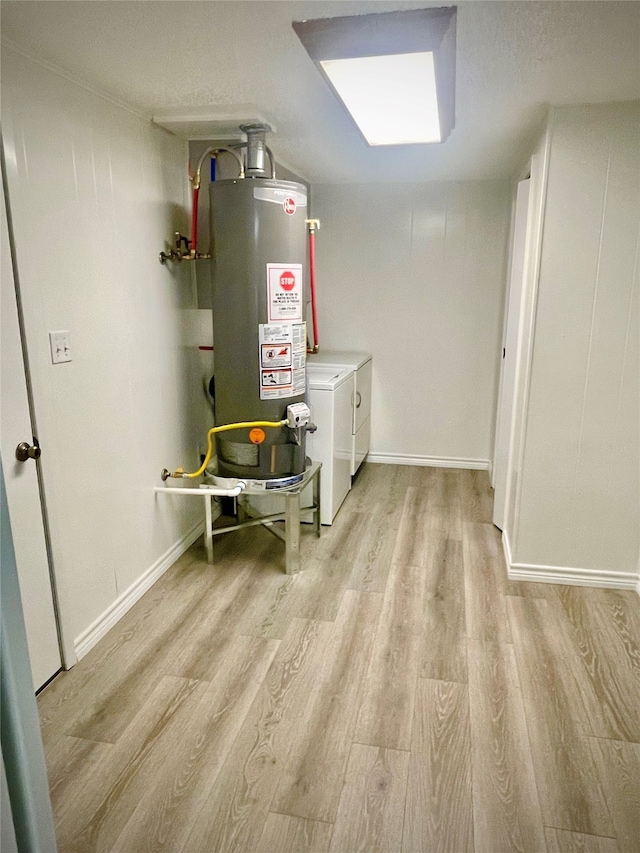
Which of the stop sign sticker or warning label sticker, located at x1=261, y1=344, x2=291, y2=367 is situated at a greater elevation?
the stop sign sticker

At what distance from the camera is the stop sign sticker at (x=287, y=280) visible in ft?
8.40

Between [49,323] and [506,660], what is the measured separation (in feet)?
6.79

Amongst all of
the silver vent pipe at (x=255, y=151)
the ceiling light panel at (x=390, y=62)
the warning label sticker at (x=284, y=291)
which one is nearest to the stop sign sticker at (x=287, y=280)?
the warning label sticker at (x=284, y=291)

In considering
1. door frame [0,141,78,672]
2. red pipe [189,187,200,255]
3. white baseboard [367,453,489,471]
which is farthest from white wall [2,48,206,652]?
white baseboard [367,453,489,471]

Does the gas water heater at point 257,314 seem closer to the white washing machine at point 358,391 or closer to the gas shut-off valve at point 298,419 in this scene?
the gas shut-off valve at point 298,419

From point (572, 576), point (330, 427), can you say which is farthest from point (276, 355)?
point (572, 576)

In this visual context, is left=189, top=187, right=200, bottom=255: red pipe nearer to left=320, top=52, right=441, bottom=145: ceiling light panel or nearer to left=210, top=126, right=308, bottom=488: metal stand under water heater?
left=210, top=126, right=308, bottom=488: metal stand under water heater

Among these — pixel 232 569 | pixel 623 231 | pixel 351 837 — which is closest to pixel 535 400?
pixel 623 231

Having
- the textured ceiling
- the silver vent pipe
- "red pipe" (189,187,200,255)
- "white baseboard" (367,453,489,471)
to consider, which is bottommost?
"white baseboard" (367,453,489,471)

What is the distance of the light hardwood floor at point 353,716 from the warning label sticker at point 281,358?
918 millimetres

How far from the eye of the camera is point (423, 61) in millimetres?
1685

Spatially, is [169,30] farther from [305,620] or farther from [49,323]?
[305,620]

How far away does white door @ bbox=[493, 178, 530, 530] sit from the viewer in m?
2.99

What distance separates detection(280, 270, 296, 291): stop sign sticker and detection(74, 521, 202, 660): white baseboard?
143cm
